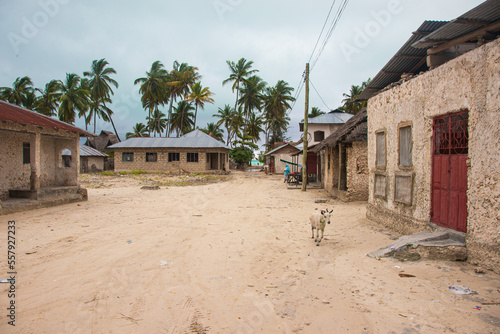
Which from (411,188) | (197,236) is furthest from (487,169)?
(197,236)

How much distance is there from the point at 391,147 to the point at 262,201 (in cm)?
691

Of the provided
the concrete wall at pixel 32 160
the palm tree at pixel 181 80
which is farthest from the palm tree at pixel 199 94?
the concrete wall at pixel 32 160

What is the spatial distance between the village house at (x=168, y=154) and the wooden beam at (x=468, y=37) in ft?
87.8

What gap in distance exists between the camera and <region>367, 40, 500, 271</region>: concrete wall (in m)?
4.34

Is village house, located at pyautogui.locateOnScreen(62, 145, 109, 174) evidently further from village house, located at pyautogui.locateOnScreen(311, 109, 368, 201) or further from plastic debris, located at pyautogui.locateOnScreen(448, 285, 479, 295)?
plastic debris, located at pyautogui.locateOnScreen(448, 285, 479, 295)

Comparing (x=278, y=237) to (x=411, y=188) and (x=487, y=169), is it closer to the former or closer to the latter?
(x=411, y=188)

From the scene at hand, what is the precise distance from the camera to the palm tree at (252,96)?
48219 mm

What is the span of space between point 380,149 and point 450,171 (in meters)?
3.06

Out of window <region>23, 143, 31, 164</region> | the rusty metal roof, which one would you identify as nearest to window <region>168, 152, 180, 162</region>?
window <region>23, 143, 31, 164</region>

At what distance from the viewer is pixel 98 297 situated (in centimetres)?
383

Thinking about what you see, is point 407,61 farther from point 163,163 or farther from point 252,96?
Result: point 252,96

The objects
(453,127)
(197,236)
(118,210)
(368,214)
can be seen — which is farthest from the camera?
(118,210)

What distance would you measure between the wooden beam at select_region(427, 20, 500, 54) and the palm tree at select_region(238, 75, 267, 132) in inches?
1693

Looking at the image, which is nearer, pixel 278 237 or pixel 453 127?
pixel 453 127
